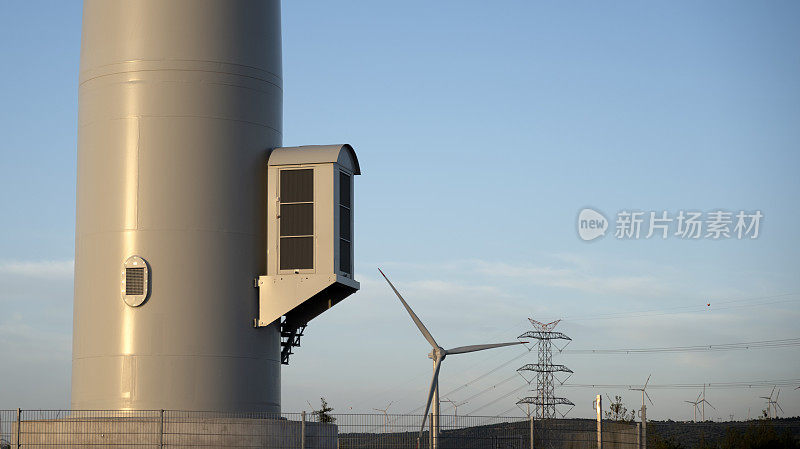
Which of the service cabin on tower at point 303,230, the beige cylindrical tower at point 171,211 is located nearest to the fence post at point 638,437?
the service cabin on tower at point 303,230

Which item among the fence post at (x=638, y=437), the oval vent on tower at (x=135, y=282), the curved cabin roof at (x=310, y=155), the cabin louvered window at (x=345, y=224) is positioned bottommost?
the fence post at (x=638, y=437)

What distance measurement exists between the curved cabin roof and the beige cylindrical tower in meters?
0.45

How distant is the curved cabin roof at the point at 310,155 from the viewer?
27.0 metres

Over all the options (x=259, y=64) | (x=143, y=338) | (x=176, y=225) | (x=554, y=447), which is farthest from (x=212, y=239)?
(x=554, y=447)

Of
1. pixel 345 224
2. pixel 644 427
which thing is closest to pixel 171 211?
pixel 345 224

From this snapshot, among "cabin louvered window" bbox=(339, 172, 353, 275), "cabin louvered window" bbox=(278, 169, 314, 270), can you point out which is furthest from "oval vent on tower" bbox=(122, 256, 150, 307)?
"cabin louvered window" bbox=(339, 172, 353, 275)

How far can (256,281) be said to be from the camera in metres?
26.8

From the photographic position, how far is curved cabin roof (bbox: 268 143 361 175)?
88.4ft

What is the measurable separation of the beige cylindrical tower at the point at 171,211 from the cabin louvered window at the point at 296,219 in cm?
61

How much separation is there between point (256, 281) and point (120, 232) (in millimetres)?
3499

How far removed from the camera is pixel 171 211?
2581cm

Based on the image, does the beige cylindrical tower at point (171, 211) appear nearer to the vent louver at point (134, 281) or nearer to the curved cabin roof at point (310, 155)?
the vent louver at point (134, 281)

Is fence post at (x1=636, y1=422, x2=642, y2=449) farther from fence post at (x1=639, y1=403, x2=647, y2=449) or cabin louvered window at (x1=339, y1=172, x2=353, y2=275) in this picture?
cabin louvered window at (x1=339, y1=172, x2=353, y2=275)

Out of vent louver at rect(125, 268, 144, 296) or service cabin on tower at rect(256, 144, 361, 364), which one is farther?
service cabin on tower at rect(256, 144, 361, 364)
